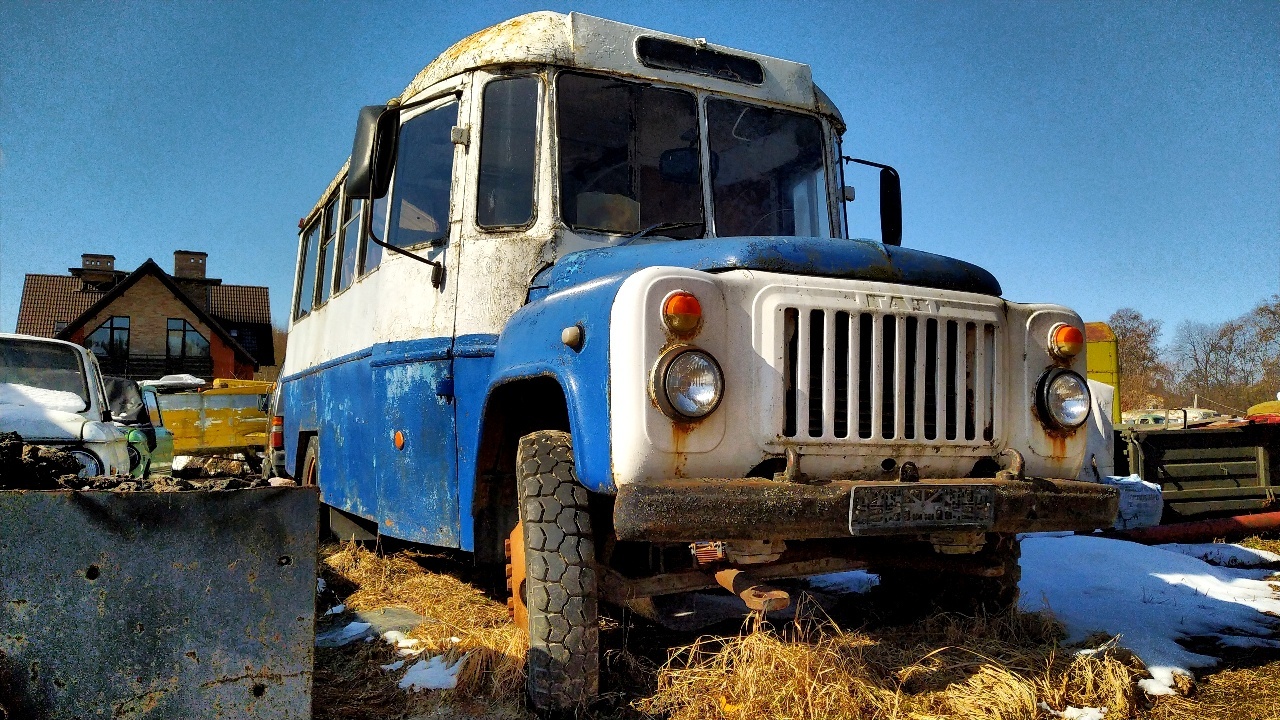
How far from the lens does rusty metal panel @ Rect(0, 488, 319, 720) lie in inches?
91.1

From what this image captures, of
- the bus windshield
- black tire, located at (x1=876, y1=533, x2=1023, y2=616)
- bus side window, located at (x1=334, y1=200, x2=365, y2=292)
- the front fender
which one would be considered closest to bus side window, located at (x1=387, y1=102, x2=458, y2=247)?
the bus windshield

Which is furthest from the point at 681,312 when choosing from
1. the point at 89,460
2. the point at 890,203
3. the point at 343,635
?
the point at 89,460

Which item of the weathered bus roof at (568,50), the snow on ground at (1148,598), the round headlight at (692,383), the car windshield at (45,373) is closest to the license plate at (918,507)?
the round headlight at (692,383)

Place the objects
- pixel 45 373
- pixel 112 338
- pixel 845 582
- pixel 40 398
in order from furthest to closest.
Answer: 1. pixel 112 338
2. pixel 45 373
3. pixel 40 398
4. pixel 845 582

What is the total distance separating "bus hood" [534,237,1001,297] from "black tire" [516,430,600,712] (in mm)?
873

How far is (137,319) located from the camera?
40.5 metres

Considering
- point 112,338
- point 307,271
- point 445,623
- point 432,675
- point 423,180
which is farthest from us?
point 112,338

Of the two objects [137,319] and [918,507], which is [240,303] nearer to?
[137,319]

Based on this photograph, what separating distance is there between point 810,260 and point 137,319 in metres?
43.8

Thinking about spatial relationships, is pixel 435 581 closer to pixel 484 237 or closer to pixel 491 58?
pixel 484 237

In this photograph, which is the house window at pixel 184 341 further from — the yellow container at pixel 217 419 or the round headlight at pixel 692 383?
the round headlight at pixel 692 383

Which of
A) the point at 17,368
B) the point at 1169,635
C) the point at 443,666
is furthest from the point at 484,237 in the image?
the point at 17,368

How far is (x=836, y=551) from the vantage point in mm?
3734

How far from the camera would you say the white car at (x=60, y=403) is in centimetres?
657
